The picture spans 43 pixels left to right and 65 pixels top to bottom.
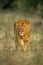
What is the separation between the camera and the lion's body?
601 centimetres

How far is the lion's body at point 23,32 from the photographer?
6.01 meters

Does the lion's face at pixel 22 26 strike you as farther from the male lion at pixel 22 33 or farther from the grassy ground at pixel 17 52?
the grassy ground at pixel 17 52

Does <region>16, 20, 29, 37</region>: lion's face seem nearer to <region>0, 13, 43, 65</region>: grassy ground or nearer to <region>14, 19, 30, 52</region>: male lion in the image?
<region>14, 19, 30, 52</region>: male lion

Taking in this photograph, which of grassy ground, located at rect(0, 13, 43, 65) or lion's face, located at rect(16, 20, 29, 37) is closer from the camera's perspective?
grassy ground, located at rect(0, 13, 43, 65)

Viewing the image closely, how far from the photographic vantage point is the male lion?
6.01 meters

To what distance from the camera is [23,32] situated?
609cm

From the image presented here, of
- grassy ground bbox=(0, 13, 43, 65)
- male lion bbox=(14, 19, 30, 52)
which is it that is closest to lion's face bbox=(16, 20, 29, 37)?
male lion bbox=(14, 19, 30, 52)

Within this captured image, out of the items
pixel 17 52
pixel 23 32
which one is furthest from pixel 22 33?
pixel 17 52

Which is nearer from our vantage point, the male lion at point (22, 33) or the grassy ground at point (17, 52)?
the grassy ground at point (17, 52)

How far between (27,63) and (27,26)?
4.02 feet

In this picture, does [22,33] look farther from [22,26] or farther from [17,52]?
[17,52]

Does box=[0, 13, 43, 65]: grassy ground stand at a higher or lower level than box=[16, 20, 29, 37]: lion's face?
lower

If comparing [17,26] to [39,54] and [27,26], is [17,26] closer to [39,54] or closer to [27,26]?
[27,26]

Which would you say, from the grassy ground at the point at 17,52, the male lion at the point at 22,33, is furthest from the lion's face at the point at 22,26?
the grassy ground at the point at 17,52
